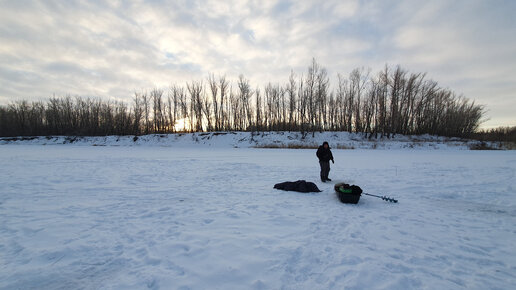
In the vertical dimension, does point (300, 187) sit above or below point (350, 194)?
below

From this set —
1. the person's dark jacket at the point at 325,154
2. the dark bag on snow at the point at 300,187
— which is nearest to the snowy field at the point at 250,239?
the dark bag on snow at the point at 300,187

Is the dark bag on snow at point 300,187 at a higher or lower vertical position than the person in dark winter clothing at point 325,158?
lower

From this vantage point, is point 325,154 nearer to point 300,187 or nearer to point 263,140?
point 300,187

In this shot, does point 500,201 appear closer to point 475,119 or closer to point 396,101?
point 396,101

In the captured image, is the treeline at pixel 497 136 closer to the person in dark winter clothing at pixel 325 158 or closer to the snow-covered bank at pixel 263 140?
the snow-covered bank at pixel 263 140

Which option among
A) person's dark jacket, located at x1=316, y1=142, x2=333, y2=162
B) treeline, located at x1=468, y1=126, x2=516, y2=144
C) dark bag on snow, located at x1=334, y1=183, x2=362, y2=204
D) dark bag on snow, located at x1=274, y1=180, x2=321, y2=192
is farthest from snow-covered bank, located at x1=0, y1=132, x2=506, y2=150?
dark bag on snow, located at x1=334, y1=183, x2=362, y2=204

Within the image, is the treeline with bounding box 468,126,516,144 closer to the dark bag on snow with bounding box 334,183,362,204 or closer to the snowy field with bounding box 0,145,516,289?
the snowy field with bounding box 0,145,516,289

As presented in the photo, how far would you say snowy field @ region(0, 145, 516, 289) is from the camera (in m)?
2.51

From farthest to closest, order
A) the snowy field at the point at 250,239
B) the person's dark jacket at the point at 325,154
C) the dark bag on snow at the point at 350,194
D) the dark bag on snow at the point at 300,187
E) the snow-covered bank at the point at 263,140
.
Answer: the snow-covered bank at the point at 263,140 < the person's dark jacket at the point at 325,154 < the dark bag on snow at the point at 300,187 < the dark bag on snow at the point at 350,194 < the snowy field at the point at 250,239

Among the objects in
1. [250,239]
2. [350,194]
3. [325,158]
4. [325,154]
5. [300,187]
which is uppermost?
[325,154]

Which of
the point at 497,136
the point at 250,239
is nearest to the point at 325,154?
the point at 250,239

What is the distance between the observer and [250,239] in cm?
351

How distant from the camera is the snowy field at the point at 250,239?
98.9 inches

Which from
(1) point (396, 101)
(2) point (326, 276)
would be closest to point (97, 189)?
(2) point (326, 276)
